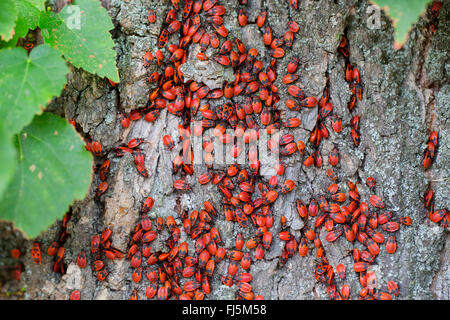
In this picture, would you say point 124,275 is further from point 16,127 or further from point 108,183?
point 16,127

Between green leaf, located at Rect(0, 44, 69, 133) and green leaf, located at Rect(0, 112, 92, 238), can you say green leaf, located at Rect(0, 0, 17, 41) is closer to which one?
green leaf, located at Rect(0, 44, 69, 133)

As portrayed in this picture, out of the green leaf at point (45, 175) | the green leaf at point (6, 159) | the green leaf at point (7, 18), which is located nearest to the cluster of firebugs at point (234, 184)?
the green leaf at point (45, 175)

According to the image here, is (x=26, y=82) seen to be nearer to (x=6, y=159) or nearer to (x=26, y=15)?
(x=6, y=159)

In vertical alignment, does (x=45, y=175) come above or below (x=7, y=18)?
below

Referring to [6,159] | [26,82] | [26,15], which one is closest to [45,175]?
[6,159]

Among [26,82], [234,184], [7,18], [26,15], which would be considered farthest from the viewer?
[234,184]
